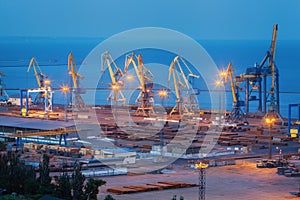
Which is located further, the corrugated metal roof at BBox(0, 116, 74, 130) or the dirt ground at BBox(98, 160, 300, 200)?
the corrugated metal roof at BBox(0, 116, 74, 130)

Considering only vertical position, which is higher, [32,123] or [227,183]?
[32,123]

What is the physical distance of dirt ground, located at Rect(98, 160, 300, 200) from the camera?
44.3 ft

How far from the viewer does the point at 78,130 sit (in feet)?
72.6

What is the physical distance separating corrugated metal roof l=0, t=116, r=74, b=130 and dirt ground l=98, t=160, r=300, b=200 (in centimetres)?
711

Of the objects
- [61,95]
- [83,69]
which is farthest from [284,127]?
[83,69]

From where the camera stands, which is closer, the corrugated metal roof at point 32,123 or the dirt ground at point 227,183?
the dirt ground at point 227,183

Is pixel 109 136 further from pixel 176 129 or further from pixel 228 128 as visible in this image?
pixel 228 128

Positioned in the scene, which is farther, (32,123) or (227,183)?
(32,123)

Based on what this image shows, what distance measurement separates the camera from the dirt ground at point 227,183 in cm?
1352

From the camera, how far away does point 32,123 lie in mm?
24438

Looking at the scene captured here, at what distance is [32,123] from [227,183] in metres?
10.7

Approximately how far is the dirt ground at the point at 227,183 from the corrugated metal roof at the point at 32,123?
7114 mm

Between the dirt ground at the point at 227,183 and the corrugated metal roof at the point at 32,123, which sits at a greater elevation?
the corrugated metal roof at the point at 32,123

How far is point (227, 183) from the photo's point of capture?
14812mm
